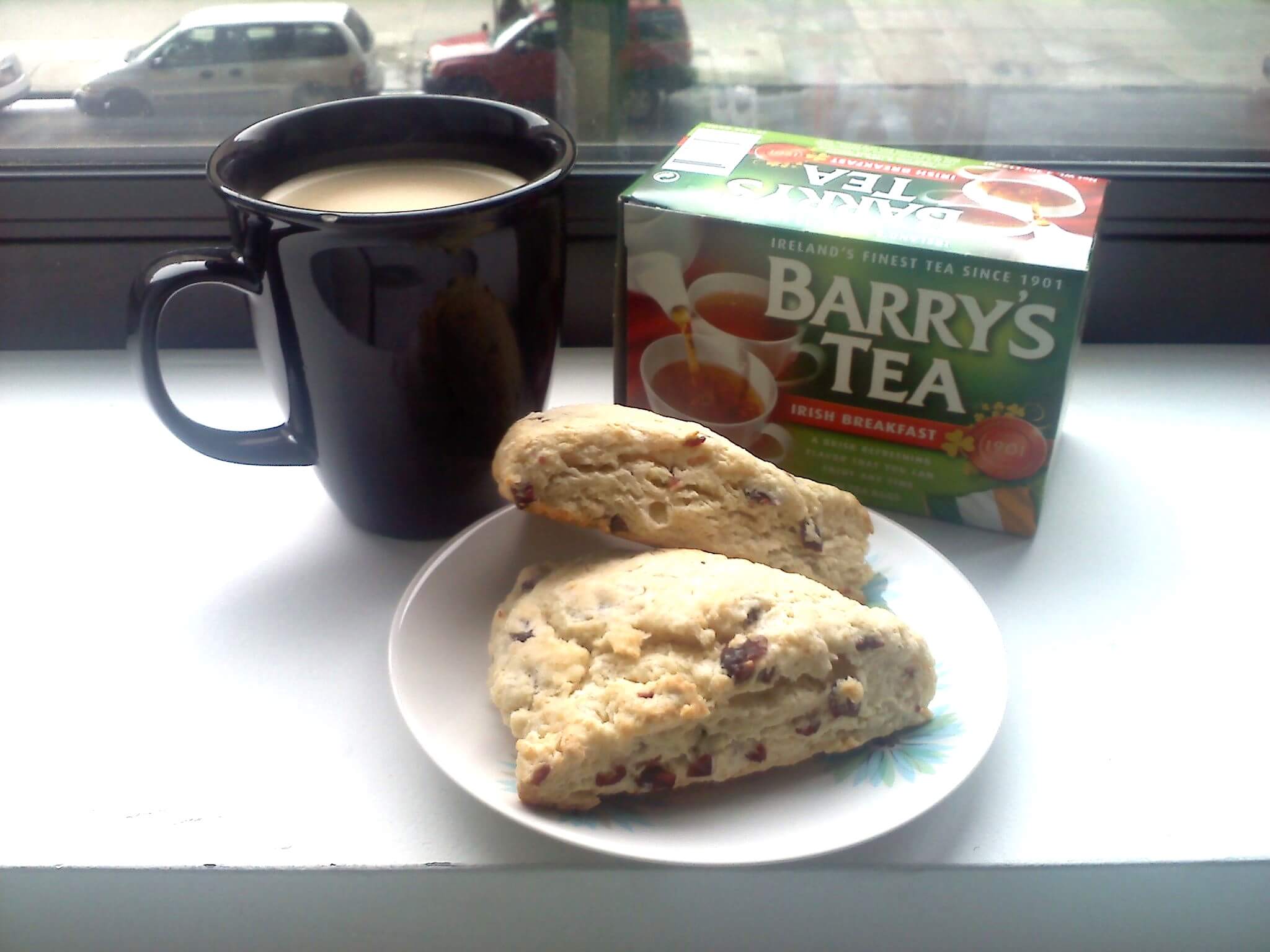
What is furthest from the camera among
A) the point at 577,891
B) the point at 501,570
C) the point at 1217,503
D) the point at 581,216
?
the point at 581,216

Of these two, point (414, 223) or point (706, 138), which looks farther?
point (706, 138)

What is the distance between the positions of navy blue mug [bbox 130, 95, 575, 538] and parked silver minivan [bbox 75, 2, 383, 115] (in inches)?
11.0

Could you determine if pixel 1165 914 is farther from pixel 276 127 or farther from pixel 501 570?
pixel 276 127

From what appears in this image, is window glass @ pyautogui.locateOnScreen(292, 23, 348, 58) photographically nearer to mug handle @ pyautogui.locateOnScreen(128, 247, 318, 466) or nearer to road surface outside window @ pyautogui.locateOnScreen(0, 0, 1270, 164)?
road surface outside window @ pyautogui.locateOnScreen(0, 0, 1270, 164)

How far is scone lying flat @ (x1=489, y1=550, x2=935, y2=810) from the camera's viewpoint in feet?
1.73

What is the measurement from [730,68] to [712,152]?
0.24 metres

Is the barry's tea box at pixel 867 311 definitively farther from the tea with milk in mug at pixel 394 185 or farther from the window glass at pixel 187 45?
the window glass at pixel 187 45

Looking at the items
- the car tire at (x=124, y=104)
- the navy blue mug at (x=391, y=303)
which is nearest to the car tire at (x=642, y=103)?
the navy blue mug at (x=391, y=303)

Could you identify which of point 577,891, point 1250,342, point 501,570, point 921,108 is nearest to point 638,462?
point 501,570

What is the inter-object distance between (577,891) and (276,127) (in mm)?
513

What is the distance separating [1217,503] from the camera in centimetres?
84

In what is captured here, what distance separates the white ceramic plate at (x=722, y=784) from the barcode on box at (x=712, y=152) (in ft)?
0.94

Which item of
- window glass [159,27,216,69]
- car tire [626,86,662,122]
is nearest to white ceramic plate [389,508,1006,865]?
car tire [626,86,662,122]

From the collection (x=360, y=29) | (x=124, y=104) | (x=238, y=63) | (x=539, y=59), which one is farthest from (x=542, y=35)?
(x=124, y=104)
